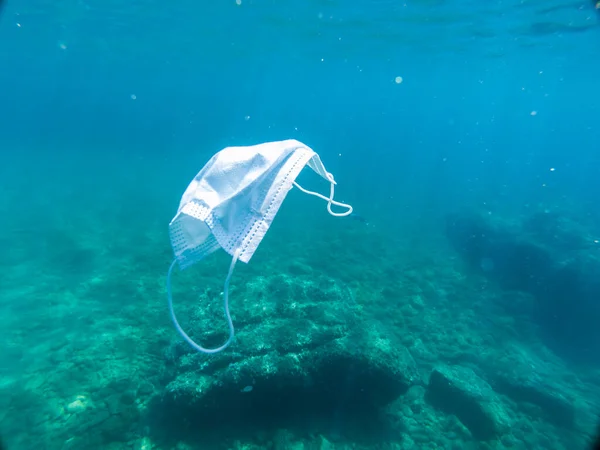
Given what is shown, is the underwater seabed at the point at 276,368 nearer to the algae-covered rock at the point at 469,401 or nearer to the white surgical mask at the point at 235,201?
the algae-covered rock at the point at 469,401

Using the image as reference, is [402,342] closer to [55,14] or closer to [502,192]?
[502,192]

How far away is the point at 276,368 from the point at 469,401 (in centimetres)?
468

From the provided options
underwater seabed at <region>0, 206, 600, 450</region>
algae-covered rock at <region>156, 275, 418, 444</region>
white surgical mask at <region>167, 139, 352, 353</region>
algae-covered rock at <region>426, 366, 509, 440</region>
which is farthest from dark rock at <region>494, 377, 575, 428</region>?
white surgical mask at <region>167, 139, 352, 353</region>

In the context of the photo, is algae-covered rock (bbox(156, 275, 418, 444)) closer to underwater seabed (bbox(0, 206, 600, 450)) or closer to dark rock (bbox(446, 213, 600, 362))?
underwater seabed (bbox(0, 206, 600, 450))

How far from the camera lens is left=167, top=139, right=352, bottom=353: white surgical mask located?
2.93 m

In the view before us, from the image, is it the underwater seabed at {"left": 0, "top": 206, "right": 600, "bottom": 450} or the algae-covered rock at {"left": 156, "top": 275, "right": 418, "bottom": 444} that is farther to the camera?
the underwater seabed at {"left": 0, "top": 206, "right": 600, "bottom": 450}

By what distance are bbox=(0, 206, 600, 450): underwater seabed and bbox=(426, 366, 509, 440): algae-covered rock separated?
28mm

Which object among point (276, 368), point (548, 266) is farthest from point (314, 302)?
point (548, 266)

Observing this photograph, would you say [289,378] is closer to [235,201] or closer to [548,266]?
[235,201]

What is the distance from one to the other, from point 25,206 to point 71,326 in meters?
15.3

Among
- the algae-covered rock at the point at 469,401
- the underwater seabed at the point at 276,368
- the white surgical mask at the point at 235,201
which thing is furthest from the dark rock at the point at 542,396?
the white surgical mask at the point at 235,201

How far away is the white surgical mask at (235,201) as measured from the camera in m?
2.93

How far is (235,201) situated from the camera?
10.1 feet

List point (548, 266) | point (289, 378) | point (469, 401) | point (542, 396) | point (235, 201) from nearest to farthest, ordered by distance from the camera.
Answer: point (235, 201)
point (289, 378)
point (469, 401)
point (542, 396)
point (548, 266)
